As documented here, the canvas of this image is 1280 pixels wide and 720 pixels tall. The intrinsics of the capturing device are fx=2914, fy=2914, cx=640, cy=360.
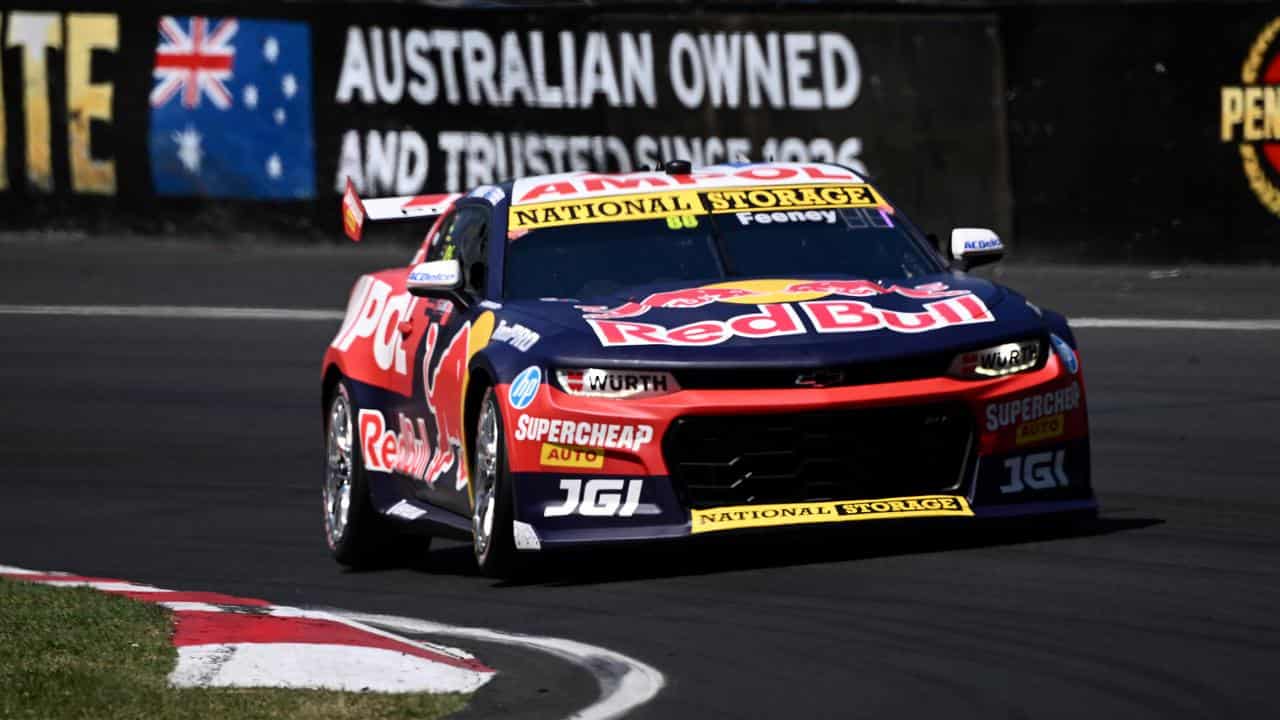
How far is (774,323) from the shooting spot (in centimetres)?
952

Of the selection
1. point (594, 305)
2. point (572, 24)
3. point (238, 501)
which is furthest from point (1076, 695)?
point (572, 24)

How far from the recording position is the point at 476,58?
2219 centimetres

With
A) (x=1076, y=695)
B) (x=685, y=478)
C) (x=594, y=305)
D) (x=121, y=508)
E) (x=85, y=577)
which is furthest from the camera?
(x=121, y=508)

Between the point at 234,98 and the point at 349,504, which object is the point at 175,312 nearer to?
the point at 234,98

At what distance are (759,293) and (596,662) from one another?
2233 mm

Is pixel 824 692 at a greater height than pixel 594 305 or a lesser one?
lesser

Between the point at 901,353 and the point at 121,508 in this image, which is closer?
the point at 901,353

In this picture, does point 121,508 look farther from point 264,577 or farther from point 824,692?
point 824,692

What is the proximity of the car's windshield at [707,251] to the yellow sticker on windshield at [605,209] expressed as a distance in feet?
0.13

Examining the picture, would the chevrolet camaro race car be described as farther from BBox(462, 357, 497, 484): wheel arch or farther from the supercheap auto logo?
the supercheap auto logo

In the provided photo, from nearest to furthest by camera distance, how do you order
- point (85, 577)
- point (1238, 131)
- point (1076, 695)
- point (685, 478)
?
point (1076, 695) → point (685, 478) → point (85, 577) → point (1238, 131)

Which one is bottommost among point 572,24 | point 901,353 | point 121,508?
point 121,508

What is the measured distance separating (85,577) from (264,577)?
0.67 metres

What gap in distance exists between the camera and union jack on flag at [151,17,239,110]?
2256cm
